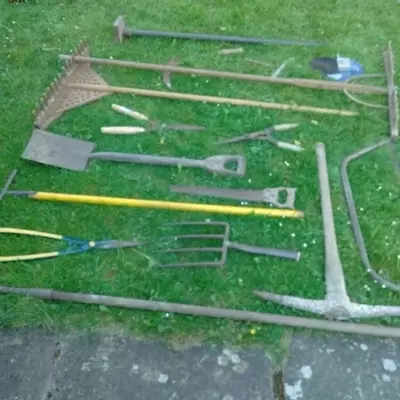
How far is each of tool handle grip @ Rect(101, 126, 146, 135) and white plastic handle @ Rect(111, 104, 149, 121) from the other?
0.13 m

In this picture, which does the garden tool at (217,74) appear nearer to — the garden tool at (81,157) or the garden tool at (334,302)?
the garden tool at (81,157)

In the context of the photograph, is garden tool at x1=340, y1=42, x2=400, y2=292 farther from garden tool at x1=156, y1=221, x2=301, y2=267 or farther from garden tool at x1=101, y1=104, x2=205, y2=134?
garden tool at x1=101, y1=104, x2=205, y2=134

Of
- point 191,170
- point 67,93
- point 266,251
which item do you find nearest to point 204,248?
point 266,251

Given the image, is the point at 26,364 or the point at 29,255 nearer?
the point at 26,364

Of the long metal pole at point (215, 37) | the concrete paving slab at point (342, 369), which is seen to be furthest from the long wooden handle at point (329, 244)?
the long metal pole at point (215, 37)

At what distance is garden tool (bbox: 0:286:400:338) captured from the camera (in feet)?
10.0

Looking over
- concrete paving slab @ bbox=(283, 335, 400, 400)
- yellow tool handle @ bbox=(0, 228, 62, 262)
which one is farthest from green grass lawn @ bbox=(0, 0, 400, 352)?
concrete paving slab @ bbox=(283, 335, 400, 400)

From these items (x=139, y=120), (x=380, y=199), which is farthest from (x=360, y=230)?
(x=139, y=120)

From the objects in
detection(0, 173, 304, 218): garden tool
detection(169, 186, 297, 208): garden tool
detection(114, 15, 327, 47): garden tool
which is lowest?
detection(0, 173, 304, 218): garden tool

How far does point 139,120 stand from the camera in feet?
13.9

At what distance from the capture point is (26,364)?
3.03m

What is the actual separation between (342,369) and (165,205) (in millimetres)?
1430

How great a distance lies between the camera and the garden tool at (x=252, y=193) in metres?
3.64

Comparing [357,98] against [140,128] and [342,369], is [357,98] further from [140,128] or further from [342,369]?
[342,369]
